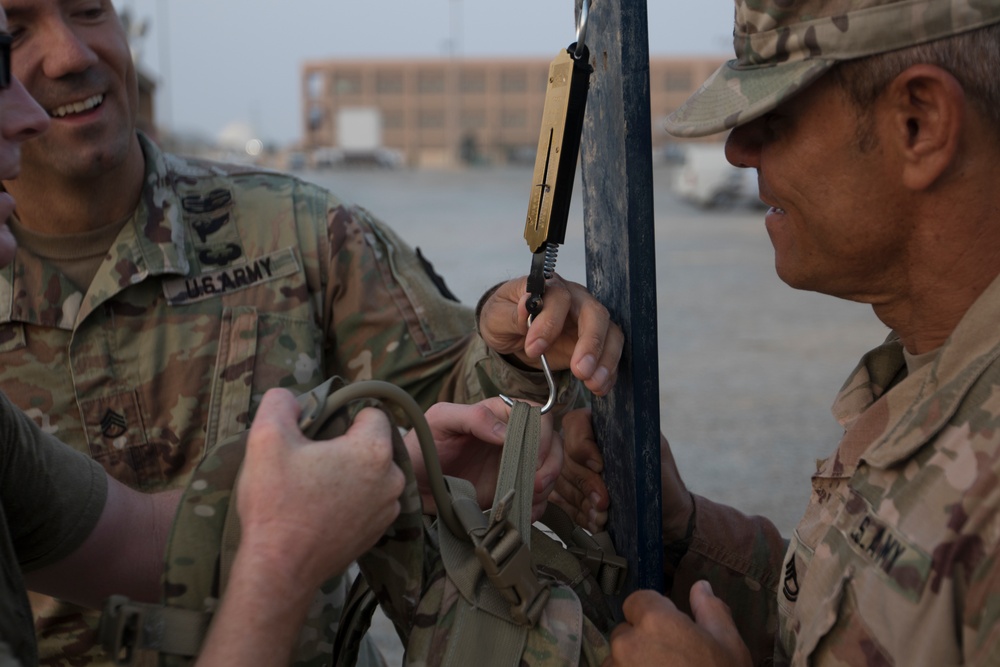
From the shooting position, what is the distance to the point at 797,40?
156 centimetres

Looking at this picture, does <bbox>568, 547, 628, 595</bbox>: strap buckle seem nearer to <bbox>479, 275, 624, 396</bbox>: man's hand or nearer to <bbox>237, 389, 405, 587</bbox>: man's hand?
<bbox>479, 275, 624, 396</bbox>: man's hand

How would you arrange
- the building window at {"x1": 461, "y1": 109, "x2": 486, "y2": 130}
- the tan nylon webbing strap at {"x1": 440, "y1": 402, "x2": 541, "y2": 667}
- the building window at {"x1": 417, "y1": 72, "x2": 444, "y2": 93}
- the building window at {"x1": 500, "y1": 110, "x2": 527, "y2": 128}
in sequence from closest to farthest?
the tan nylon webbing strap at {"x1": 440, "y1": 402, "x2": 541, "y2": 667}
the building window at {"x1": 500, "y1": 110, "x2": 527, "y2": 128}
the building window at {"x1": 461, "y1": 109, "x2": 486, "y2": 130}
the building window at {"x1": 417, "y1": 72, "x2": 444, "y2": 93}

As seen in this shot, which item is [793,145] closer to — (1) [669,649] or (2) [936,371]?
(2) [936,371]

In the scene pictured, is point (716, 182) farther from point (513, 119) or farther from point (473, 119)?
point (473, 119)

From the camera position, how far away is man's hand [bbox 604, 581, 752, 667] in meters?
1.59

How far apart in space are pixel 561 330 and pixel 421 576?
545 millimetres

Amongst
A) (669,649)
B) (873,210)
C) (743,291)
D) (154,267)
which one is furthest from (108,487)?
(743,291)

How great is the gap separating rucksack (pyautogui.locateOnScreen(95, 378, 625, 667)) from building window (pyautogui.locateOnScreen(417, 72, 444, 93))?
2951 inches

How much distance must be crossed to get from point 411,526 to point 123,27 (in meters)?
1.71

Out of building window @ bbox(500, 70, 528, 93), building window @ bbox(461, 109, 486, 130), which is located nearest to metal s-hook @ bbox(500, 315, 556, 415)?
building window @ bbox(461, 109, 486, 130)

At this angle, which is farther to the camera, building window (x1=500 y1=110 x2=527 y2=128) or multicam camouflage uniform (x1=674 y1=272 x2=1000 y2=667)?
building window (x1=500 y1=110 x2=527 y2=128)

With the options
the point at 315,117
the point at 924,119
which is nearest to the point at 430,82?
the point at 315,117

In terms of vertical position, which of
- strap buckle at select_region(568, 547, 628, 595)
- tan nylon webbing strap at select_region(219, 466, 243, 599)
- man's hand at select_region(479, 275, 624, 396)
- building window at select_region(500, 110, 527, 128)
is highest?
man's hand at select_region(479, 275, 624, 396)

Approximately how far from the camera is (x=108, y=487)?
80.2 inches
